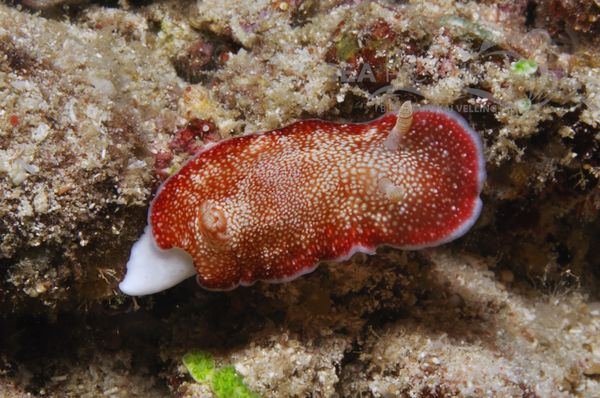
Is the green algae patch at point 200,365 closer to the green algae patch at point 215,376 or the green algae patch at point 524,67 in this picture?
the green algae patch at point 215,376

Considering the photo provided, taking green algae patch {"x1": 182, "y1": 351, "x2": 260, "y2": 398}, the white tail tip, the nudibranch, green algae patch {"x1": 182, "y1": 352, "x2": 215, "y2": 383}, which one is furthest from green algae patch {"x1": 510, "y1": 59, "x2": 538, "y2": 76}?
green algae patch {"x1": 182, "y1": 352, "x2": 215, "y2": 383}

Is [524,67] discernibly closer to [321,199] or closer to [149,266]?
[321,199]

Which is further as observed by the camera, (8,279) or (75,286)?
(75,286)

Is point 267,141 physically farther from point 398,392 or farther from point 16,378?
point 16,378

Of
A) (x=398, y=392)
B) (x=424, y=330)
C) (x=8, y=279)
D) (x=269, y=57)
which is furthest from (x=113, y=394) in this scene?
(x=269, y=57)

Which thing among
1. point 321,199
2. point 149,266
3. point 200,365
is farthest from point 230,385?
point 321,199

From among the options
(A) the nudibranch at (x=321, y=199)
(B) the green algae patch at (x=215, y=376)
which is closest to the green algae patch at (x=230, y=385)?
(B) the green algae patch at (x=215, y=376)
